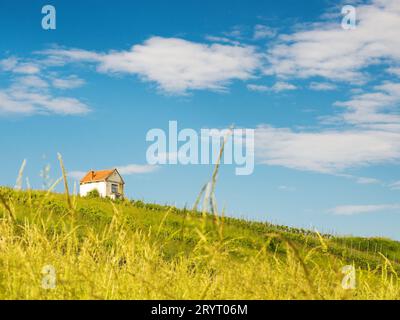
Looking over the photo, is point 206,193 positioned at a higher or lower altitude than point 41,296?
higher

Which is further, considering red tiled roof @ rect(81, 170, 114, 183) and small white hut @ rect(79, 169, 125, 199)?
red tiled roof @ rect(81, 170, 114, 183)

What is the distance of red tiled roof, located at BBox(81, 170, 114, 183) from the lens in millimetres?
53225

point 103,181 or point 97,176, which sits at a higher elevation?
point 97,176

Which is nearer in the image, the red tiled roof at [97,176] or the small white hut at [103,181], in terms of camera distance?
the small white hut at [103,181]

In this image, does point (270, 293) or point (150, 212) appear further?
point (150, 212)

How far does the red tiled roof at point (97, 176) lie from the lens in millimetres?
53225

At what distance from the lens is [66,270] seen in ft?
17.7

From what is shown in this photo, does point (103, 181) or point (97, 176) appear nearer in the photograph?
point (103, 181)

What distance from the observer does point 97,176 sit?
5444 centimetres
